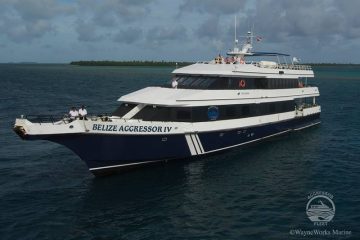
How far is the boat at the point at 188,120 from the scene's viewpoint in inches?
812

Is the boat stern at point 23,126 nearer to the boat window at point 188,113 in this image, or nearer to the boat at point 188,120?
the boat at point 188,120

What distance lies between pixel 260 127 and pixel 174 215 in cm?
1322

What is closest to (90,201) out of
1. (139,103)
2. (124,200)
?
(124,200)

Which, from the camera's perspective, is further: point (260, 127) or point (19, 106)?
point (19, 106)

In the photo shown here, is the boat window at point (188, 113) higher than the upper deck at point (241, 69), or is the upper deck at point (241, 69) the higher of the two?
the upper deck at point (241, 69)

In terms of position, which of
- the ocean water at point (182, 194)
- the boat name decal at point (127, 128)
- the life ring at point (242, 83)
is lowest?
the ocean water at point (182, 194)

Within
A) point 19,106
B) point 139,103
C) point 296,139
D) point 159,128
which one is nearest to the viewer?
point 159,128

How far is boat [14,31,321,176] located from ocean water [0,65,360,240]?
1069mm

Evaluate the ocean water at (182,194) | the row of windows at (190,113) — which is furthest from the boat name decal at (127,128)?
the ocean water at (182,194)

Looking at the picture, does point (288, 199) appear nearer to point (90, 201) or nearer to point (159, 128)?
point (159, 128)

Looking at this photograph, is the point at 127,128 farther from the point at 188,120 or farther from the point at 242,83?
the point at 242,83

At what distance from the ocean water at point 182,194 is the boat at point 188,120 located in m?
1.07

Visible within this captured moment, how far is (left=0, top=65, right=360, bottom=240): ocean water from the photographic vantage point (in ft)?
52.2

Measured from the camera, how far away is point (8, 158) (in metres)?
25.0
